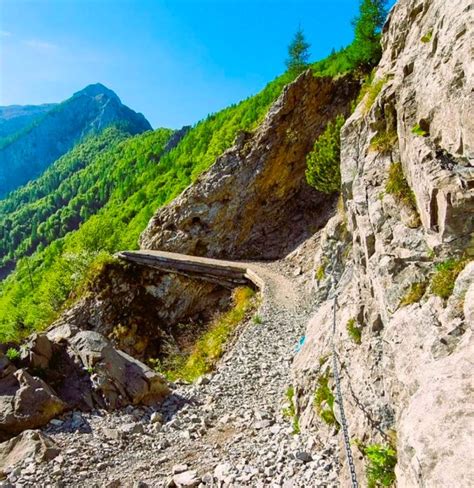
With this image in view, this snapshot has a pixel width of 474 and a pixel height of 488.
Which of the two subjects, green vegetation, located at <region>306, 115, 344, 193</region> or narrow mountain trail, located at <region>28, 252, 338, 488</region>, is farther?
green vegetation, located at <region>306, 115, 344, 193</region>

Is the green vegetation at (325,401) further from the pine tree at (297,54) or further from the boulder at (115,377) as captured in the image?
the pine tree at (297,54)

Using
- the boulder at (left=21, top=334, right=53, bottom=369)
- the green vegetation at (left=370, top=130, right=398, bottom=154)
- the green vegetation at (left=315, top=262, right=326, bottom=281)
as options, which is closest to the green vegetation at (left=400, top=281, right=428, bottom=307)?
Result: the green vegetation at (left=370, top=130, right=398, bottom=154)

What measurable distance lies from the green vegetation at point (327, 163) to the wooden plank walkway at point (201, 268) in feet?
30.6

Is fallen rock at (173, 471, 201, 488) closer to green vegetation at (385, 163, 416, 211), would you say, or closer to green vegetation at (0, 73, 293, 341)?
Answer: green vegetation at (385, 163, 416, 211)

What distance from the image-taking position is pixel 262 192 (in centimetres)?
3591

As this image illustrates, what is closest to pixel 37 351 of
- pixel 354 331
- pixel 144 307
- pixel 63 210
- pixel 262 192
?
pixel 354 331

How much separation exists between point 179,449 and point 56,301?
3098 cm

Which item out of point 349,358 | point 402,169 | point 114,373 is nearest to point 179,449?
point 114,373

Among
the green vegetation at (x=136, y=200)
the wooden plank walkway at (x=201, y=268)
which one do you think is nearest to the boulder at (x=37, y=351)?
the wooden plank walkway at (x=201, y=268)

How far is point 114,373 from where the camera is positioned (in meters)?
12.2

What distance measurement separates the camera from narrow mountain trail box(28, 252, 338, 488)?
7410mm

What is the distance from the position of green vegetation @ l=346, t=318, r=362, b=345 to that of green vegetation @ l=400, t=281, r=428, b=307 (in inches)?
77.5

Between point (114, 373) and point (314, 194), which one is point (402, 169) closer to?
point (114, 373)

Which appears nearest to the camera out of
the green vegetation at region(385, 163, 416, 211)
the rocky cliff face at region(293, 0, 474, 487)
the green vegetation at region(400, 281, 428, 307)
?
the rocky cliff face at region(293, 0, 474, 487)
